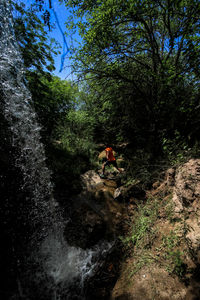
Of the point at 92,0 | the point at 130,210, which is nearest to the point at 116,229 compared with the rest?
the point at 130,210

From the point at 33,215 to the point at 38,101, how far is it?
142 inches

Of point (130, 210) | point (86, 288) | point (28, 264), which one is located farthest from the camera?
point (130, 210)

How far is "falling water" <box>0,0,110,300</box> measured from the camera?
106 inches

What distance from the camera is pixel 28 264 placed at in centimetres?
290

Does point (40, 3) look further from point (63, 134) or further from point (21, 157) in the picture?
point (63, 134)

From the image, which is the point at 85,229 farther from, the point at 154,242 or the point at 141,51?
the point at 141,51

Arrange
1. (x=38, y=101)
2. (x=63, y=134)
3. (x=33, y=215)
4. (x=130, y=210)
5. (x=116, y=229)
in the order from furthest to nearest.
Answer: (x=63, y=134), (x=38, y=101), (x=130, y=210), (x=33, y=215), (x=116, y=229)

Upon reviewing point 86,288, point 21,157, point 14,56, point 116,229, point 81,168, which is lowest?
point 86,288

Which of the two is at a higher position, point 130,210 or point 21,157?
point 21,157

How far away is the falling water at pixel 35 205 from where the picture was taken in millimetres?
2684

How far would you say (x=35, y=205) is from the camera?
3.97 m

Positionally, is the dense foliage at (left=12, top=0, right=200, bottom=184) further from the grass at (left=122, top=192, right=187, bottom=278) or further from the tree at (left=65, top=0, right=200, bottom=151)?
the grass at (left=122, top=192, right=187, bottom=278)

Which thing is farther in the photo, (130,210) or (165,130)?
(165,130)

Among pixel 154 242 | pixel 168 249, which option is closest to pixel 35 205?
pixel 154 242
